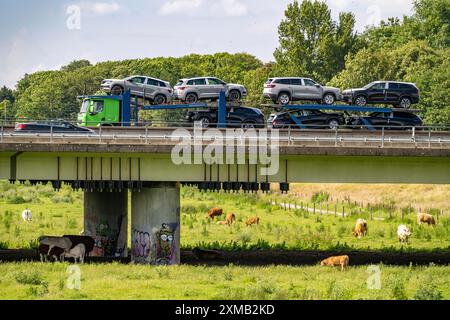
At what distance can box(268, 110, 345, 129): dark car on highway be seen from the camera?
5272cm

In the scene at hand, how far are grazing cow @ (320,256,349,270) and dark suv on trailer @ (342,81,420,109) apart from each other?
46.0 feet

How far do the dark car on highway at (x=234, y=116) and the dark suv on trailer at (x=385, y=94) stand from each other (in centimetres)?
602

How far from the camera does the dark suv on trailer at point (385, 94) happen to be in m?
56.6

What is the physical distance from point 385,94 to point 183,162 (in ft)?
49.9

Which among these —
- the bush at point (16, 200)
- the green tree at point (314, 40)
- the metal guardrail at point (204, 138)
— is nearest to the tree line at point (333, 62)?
the green tree at point (314, 40)

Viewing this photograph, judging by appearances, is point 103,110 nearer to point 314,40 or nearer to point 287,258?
point 287,258

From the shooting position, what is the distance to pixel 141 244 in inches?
1821

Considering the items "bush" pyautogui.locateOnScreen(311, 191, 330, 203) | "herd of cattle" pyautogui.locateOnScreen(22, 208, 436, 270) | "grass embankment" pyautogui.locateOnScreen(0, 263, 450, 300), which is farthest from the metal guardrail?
"bush" pyautogui.locateOnScreen(311, 191, 330, 203)

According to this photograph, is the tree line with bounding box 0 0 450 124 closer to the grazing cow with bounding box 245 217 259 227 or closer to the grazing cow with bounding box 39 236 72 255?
the grazing cow with bounding box 245 217 259 227

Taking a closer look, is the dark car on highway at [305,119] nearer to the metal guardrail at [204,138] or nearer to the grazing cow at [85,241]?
the metal guardrail at [204,138]

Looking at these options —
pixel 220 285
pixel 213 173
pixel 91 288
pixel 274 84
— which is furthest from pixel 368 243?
pixel 91 288

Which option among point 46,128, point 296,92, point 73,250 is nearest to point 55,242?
point 73,250
